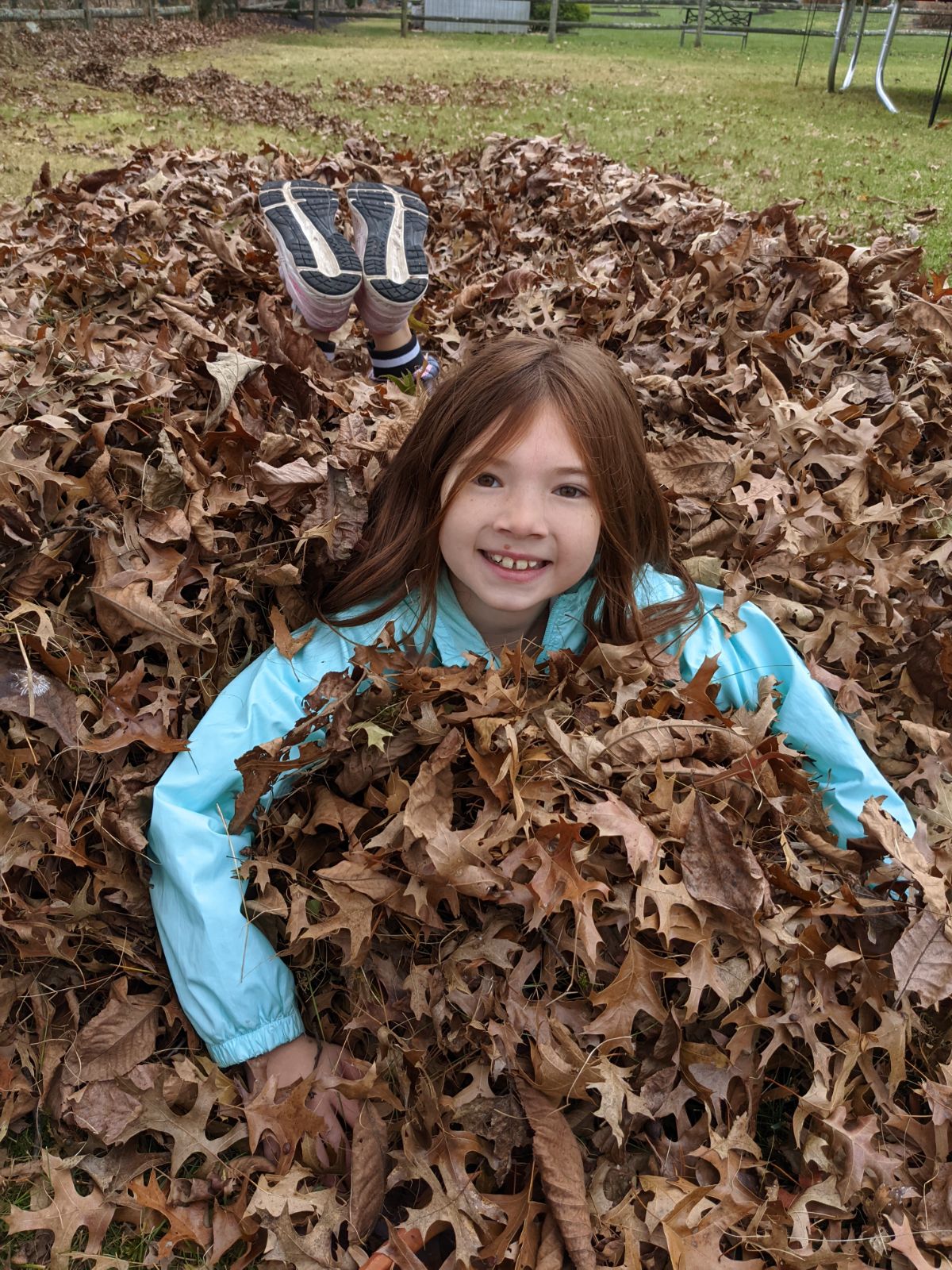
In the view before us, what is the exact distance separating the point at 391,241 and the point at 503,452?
7.00ft

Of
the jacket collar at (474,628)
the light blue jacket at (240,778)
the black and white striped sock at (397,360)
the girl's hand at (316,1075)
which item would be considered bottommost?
the girl's hand at (316,1075)

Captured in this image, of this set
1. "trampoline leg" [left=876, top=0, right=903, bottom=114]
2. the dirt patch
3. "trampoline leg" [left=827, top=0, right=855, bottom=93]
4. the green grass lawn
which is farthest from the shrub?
the dirt patch

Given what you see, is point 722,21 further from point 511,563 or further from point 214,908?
point 214,908

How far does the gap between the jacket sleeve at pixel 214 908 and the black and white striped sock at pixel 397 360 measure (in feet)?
7.52

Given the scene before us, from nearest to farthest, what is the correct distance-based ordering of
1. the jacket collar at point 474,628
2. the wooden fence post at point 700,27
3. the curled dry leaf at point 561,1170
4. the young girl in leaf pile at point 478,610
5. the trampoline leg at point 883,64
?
1. the curled dry leaf at point 561,1170
2. the young girl in leaf pile at point 478,610
3. the jacket collar at point 474,628
4. the trampoline leg at point 883,64
5. the wooden fence post at point 700,27

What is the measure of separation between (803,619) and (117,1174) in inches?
95.1

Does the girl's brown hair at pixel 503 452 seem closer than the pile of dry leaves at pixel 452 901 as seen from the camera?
No

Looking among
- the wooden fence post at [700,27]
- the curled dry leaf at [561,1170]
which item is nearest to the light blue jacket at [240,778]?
the curled dry leaf at [561,1170]

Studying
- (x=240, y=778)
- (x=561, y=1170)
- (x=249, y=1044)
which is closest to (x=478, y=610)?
(x=240, y=778)

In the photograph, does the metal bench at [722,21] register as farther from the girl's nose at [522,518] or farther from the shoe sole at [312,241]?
the girl's nose at [522,518]

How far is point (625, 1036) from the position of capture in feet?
6.35

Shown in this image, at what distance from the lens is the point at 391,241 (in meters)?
3.93

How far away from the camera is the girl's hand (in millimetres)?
2029

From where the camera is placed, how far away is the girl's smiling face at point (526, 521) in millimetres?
2283
